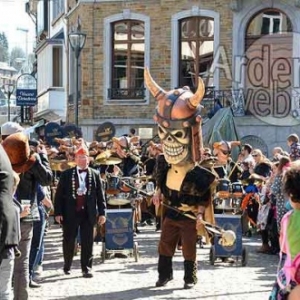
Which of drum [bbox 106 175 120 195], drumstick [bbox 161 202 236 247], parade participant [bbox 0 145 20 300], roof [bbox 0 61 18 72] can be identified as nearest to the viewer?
parade participant [bbox 0 145 20 300]

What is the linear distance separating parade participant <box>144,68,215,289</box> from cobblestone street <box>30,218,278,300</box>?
333 mm

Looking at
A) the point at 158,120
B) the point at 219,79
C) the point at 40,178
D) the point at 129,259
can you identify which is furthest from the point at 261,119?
the point at 40,178

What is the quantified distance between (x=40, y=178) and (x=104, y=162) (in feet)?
18.5

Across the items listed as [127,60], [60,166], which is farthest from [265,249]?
[127,60]

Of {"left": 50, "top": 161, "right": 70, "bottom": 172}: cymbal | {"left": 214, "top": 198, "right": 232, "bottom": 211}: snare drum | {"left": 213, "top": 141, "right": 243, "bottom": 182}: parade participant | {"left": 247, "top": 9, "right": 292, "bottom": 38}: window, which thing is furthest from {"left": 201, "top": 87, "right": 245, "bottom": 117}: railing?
{"left": 214, "top": 198, "right": 232, "bottom": 211}: snare drum

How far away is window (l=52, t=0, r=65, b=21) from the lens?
36.9m

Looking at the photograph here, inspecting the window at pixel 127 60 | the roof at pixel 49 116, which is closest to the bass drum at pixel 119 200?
the window at pixel 127 60

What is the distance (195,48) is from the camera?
27453 millimetres

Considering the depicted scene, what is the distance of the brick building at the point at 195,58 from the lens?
26.0 metres

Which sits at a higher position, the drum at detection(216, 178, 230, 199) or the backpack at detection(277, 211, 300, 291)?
the backpack at detection(277, 211, 300, 291)

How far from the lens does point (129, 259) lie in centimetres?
1246

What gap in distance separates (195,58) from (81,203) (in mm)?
17186

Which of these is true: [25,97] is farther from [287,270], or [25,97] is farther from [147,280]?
[287,270]

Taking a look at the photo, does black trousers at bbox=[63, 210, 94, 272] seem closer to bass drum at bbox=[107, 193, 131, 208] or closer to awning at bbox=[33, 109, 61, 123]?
bass drum at bbox=[107, 193, 131, 208]
